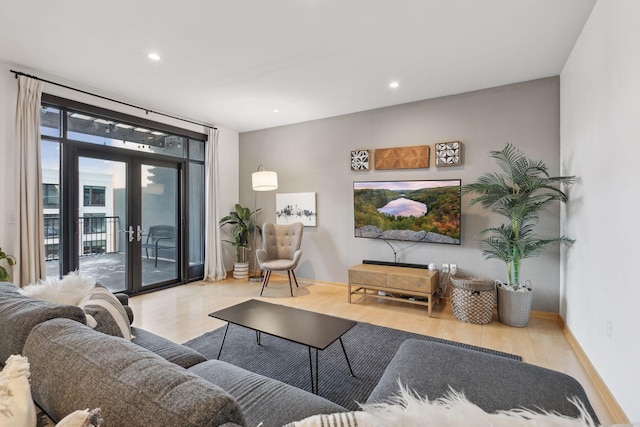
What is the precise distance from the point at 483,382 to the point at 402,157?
3.34 meters

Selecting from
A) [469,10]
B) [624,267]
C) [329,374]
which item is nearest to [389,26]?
[469,10]

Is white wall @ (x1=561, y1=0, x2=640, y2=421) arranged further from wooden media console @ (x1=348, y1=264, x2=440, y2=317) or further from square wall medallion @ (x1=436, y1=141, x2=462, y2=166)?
wooden media console @ (x1=348, y1=264, x2=440, y2=317)

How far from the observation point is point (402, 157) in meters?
4.29

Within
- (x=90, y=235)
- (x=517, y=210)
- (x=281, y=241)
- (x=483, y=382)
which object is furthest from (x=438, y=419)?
(x=90, y=235)

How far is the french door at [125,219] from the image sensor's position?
3.93 m

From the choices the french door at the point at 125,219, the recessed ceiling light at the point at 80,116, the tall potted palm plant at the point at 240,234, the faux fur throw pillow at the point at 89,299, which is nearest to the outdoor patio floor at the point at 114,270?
the french door at the point at 125,219

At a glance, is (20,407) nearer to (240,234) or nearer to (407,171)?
(407,171)

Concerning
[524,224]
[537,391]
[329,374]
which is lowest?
[329,374]

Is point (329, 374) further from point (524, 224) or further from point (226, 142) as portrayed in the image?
point (226, 142)

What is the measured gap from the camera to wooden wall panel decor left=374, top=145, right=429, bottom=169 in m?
4.14

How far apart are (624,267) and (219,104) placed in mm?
4663

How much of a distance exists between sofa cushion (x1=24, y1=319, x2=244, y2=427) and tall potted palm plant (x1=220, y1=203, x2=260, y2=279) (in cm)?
462

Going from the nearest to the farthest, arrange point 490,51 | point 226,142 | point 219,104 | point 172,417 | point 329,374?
point 172,417
point 329,374
point 490,51
point 219,104
point 226,142

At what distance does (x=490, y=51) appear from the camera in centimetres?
291
